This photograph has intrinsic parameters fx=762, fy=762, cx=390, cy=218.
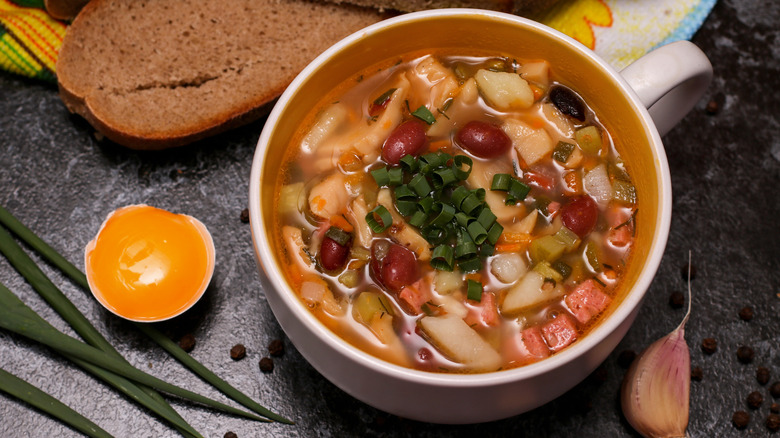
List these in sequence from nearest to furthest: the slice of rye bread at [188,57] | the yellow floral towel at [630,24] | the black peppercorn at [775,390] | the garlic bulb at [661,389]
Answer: the garlic bulb at [661,389] < the black peppercorn at [775,390] < the slice of rye bread at [188,57] < the yellow floral towel at [630,24]

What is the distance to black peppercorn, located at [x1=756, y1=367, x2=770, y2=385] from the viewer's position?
7.45 feet

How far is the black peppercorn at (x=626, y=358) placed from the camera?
2.28 metres

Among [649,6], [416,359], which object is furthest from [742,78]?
[416,359]

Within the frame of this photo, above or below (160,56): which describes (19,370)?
below

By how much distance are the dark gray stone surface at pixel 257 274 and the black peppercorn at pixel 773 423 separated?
2cm

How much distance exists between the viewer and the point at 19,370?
231cm

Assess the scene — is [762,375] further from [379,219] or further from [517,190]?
[379,219]

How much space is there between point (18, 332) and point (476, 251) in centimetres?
136

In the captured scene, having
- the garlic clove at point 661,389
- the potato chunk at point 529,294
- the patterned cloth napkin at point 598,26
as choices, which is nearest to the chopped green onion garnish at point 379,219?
the potato chunk at point 529,294

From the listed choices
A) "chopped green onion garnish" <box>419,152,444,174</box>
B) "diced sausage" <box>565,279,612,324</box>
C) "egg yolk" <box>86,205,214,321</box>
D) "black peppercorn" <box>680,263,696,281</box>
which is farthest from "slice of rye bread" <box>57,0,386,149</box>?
"black peppercorn" <box>680,263,696,281</box>

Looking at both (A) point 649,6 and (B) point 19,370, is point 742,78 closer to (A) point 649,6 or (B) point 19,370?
(A) point 649,6

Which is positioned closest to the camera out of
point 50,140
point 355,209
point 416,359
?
point 416,359

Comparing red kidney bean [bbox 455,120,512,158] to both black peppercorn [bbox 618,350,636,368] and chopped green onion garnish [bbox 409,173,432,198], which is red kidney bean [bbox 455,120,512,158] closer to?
chopped green onion garnish [bbox 409,173,432,198]

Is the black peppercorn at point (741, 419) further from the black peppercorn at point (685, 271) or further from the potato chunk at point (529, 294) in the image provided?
the potato chunk at point (529, 294)
